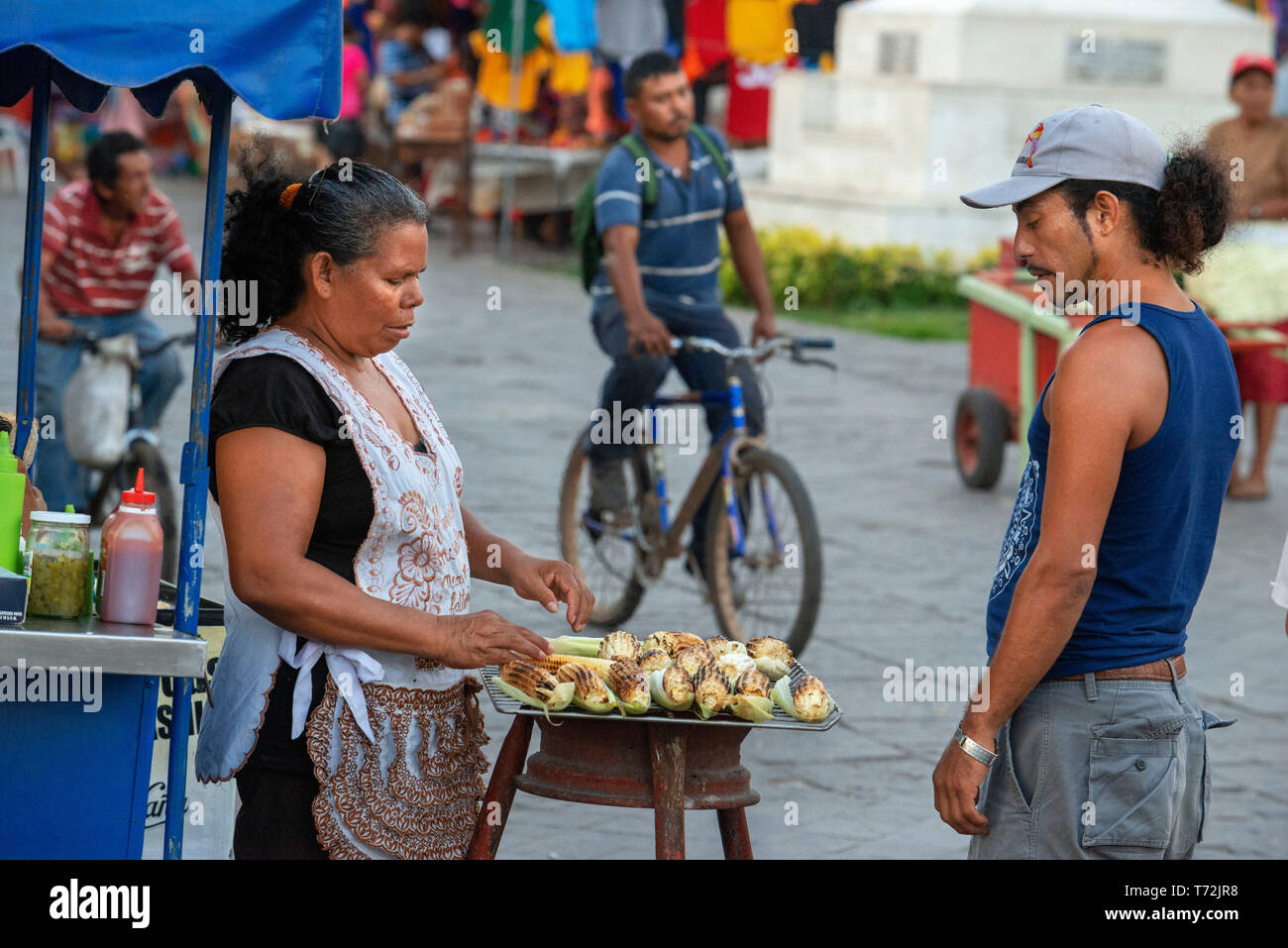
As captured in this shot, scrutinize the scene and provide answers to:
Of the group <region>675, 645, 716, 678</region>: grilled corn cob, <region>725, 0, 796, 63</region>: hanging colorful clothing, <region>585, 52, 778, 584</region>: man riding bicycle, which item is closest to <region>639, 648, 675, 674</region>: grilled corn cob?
<region>675, 645, 716, 678</region>: grilled corn cob

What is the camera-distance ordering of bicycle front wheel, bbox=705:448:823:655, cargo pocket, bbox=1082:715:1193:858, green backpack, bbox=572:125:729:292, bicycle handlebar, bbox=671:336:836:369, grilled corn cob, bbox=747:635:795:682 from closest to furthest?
1. cargo pocket, bbox=1082:715:1193:858
2. grilled corn cob, bbox=747:635:795:682
3. bicycle front wheel, bbox=705:448:823:655
4. bicycle handlebar, bbox=671:336:836:369
5. green backpack, bbox=572:125:729:292

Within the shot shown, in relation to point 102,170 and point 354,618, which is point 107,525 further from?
point 102,170

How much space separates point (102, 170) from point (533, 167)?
11.4 m

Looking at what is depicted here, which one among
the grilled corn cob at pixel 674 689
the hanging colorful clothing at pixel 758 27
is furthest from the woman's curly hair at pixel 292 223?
the hanging colorful clothing at pixel 758 27

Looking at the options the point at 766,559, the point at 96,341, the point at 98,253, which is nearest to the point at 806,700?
the point at 766,559

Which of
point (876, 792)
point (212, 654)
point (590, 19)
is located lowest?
point (876, 792)

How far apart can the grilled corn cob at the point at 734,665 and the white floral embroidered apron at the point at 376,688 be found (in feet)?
1.55

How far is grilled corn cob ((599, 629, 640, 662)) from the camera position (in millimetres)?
3129

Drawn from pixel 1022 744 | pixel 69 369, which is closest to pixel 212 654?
pixel 1022 744

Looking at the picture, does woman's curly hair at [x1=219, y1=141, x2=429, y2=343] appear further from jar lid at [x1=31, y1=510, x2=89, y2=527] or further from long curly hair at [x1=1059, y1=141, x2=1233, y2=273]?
long curly hair at [x1=1059, y1=141, x2=1233, y2=273]

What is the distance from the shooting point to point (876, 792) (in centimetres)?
502

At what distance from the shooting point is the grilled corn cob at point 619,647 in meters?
3.13

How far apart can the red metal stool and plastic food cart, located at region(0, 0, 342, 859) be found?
0.55m

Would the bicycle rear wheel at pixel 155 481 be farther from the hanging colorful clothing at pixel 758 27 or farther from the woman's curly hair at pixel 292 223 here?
the hanging colorful clothing at pixel 758 27
